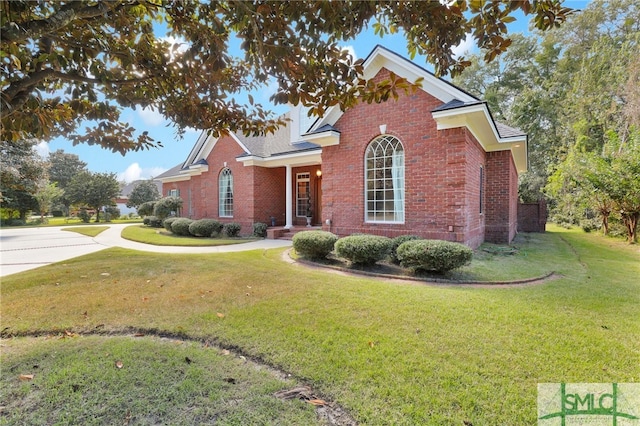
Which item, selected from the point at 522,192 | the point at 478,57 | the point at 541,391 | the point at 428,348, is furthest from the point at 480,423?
the point at 478,57

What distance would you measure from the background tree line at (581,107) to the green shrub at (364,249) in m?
13.1

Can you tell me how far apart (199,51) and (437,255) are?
19.3 feet

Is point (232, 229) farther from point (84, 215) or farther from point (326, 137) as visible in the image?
point (84, 215)

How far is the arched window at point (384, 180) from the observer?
9883mm

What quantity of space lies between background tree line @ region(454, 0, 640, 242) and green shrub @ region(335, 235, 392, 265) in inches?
517

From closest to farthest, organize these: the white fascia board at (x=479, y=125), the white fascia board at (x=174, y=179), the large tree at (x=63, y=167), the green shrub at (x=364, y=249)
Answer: the green shrub at (x=364, y=249), the white fascia board at (x=479, y=125), the white fascia board at (x=174, y=179), the large tree at (x=63, y=167)

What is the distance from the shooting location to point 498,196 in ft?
41.7

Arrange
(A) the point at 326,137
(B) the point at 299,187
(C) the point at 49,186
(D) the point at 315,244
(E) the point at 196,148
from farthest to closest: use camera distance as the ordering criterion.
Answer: (C) the point at 49,186 < (E) the point at 196,148 < (B) the point at 299,187 < (A) the point at 326,137 < (D) the point at 315,244

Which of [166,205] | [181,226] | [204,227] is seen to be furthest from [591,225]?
[166,205]

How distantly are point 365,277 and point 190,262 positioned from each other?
4.91 meters

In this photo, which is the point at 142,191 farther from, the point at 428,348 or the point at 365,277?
A: the point at 428,348

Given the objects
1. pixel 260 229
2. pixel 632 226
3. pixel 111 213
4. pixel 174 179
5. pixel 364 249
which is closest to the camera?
pixel 364 249

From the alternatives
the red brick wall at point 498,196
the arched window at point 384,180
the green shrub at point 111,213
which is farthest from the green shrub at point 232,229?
the green shrub at point 111,213

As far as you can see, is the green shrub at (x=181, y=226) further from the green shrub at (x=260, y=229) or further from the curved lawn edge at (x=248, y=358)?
the curved lawn edge at (x=248, y=358)
